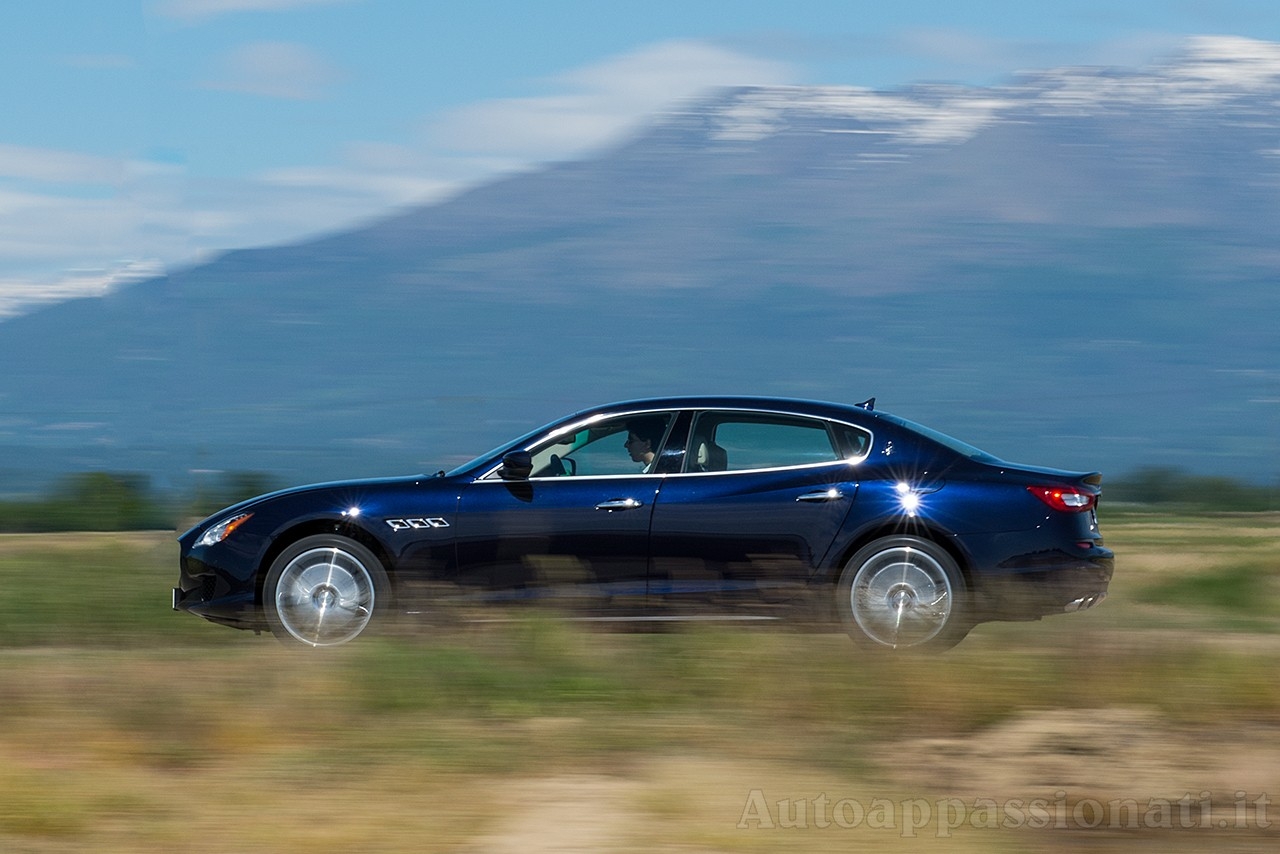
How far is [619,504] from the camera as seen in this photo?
26.7ft

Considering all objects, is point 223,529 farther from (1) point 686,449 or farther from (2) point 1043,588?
(2) point 1043,588

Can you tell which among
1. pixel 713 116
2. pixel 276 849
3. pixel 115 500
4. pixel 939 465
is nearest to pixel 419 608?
pixel 939 465

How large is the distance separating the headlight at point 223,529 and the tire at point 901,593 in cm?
310

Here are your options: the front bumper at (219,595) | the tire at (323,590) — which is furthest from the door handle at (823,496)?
the front bumper at (219,595)

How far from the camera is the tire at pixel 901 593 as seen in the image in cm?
798

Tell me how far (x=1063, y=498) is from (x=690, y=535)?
1897mm

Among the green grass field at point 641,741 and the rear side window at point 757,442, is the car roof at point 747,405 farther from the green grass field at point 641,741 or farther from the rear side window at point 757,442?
the green grass field at point 641,741

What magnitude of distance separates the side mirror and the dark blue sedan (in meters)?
0.01

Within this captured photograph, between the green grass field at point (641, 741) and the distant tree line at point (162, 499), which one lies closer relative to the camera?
the green grass field at point (641, 741)

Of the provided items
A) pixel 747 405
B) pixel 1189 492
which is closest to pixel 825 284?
pixel 1189 492

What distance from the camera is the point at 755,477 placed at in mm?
8203

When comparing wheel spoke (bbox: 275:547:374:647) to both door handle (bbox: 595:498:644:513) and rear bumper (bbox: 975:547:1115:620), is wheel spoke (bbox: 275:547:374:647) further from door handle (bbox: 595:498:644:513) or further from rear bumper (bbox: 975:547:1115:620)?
rear bumper (bbox: 975:547:1115:620)

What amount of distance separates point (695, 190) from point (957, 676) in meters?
158

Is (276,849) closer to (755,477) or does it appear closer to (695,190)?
(755,477)
